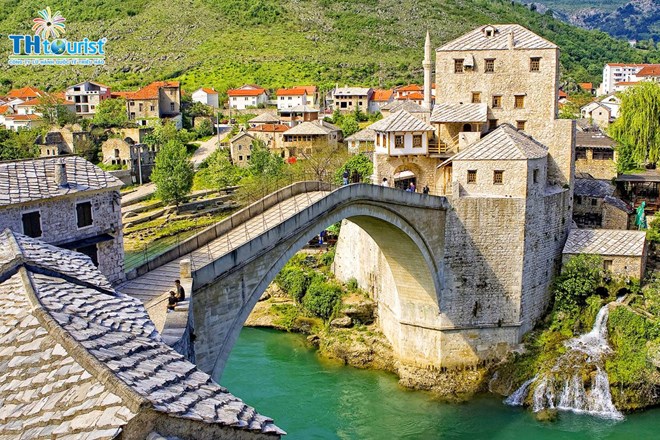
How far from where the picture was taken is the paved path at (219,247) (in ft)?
58.5

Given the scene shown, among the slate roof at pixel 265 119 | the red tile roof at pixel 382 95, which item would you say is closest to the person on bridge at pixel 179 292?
the slate roof at pixel 265 119

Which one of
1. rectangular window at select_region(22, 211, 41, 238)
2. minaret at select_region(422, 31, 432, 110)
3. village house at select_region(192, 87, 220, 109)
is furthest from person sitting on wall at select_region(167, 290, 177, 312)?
village house at select_region(192, 87, 220, 109)

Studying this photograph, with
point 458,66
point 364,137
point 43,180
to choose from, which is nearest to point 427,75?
point 458,66

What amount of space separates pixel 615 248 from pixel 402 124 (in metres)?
10.6

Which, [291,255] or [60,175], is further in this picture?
[291,255]

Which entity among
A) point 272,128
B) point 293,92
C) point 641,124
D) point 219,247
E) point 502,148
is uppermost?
point 293,92

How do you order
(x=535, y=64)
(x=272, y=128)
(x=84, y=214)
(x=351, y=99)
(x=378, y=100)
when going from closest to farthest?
1. (x=84, y=214)
2. (x=535, y=64)
3. (x=272, y=128)
4. (x=378, y=100)
5. (x=351, y=99)

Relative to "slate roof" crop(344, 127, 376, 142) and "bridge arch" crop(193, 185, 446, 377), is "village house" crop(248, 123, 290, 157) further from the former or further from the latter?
"bridge arch" crop(193, 185, 446, 377)

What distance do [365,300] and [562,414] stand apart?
10.7m

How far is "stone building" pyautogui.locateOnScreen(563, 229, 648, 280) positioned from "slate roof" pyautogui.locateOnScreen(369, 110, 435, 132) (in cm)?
811

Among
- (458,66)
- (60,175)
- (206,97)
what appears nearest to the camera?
(60,175)

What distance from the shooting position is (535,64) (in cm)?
3091

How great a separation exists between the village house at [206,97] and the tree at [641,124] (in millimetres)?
50029

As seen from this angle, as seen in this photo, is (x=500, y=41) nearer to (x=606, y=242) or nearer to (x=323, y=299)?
(x=606, y=242)
